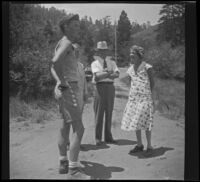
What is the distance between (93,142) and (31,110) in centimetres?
77

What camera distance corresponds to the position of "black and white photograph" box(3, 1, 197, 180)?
15.1ft

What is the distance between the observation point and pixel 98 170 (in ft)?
15.3

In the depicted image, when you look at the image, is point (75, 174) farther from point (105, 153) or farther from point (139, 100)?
point (139, 100)

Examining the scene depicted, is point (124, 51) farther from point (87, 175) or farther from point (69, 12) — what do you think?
point (87, 175)

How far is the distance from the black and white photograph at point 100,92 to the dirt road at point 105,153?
0.01 meters

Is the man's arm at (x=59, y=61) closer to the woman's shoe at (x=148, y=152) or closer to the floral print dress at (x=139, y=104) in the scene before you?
the floral print dress at (x=139, y=104)

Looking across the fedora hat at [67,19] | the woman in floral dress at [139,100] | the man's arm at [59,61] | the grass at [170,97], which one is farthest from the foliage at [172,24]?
the man's arm at [59,61]

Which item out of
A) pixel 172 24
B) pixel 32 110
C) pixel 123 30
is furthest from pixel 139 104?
pixel 32 110

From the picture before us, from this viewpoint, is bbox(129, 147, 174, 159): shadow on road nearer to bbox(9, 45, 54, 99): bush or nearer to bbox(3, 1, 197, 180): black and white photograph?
bbox(3, 1, 197, 180): black and white photograph

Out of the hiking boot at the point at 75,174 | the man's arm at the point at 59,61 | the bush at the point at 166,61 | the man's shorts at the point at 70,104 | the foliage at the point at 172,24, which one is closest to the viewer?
the man's arm at the point at 59,61

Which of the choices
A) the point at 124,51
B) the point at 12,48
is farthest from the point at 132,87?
the point at 12,48

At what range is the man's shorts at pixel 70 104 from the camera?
176 inches

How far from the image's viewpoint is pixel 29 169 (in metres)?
4.70

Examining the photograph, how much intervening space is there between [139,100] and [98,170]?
2.89 feet
